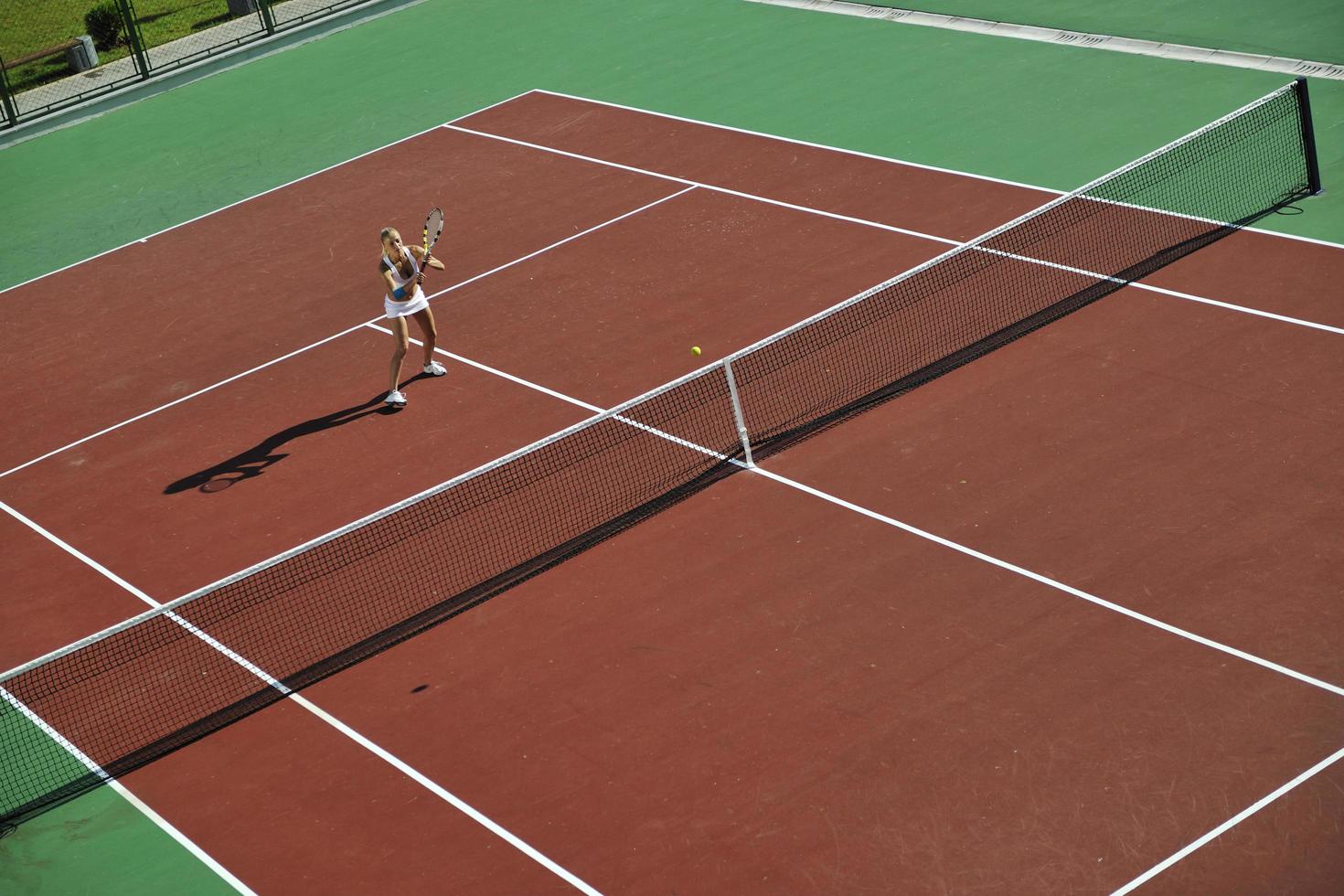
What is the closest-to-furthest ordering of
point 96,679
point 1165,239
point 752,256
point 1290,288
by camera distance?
point 96,679, point 1290,288, point 1165,239, point 752,256

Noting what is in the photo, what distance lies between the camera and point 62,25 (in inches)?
1219

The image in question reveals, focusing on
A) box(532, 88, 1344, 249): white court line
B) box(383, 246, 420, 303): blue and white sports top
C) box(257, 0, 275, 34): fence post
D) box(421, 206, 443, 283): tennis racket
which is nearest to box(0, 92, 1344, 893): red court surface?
box(532, 88, 1344, 249): white court line

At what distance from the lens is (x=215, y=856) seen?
412 inches

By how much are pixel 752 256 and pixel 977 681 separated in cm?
798

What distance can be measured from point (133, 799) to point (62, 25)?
939 inches

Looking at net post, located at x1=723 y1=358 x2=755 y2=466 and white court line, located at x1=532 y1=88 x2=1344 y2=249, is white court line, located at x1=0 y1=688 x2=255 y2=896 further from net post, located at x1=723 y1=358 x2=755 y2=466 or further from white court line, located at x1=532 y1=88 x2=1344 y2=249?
white court line, located at x1=532 y1=88 x2=1344 y2=249

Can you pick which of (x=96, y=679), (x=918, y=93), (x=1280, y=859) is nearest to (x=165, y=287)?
(x=96, y=679)

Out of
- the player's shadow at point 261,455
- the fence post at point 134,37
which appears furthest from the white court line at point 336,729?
the fence post at point 134,37

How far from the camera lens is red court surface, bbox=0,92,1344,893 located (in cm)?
976

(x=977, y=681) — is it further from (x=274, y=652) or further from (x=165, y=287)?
(x=165, y=287)

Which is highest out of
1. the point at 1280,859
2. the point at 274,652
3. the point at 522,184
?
the point at 522,184

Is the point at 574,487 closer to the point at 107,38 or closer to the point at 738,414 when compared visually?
the point at 738,414

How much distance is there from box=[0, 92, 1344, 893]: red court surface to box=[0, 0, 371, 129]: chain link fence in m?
10.1

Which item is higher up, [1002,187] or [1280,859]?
[1002,187]
